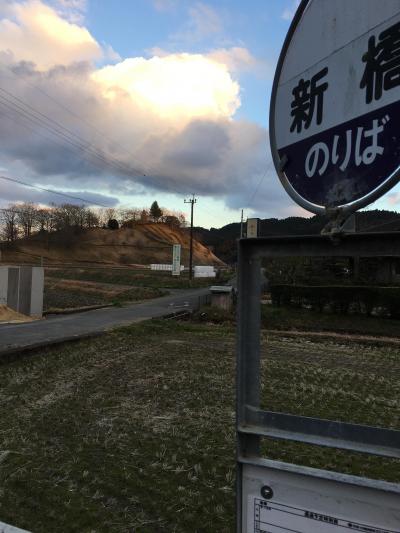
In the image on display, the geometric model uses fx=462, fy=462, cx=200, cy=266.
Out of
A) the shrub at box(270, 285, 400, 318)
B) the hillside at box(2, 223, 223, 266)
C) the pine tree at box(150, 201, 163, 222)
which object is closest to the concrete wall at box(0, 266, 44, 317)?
the shrub at box(270, 285, 400, 318)

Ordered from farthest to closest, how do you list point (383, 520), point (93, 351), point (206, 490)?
point (93, 351)
point (206, 490)
point (383, 520)

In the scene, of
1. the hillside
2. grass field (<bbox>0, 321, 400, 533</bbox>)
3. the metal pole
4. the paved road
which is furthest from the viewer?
the hillside

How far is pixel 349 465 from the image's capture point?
15.2 feet

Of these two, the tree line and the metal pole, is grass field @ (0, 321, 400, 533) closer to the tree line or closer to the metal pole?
the metal pole

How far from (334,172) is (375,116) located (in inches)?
7.7

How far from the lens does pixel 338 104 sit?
146cm

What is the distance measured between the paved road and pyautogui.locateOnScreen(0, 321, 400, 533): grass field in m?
1.67

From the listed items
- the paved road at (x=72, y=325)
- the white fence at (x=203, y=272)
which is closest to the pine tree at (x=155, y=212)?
the white fence at (x=203, y=272)

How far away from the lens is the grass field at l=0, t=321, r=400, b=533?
3729 millimetres

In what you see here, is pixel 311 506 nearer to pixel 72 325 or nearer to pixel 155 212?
pixel 72 325

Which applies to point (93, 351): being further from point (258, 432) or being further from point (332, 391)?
point (258, 432)

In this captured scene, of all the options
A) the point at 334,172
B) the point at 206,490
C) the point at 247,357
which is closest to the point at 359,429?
the point at 247,357

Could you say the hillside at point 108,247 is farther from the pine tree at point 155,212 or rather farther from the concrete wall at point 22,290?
the concrete wall at point 22,290

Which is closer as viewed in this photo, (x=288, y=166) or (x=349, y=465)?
(x=288, y=166)
